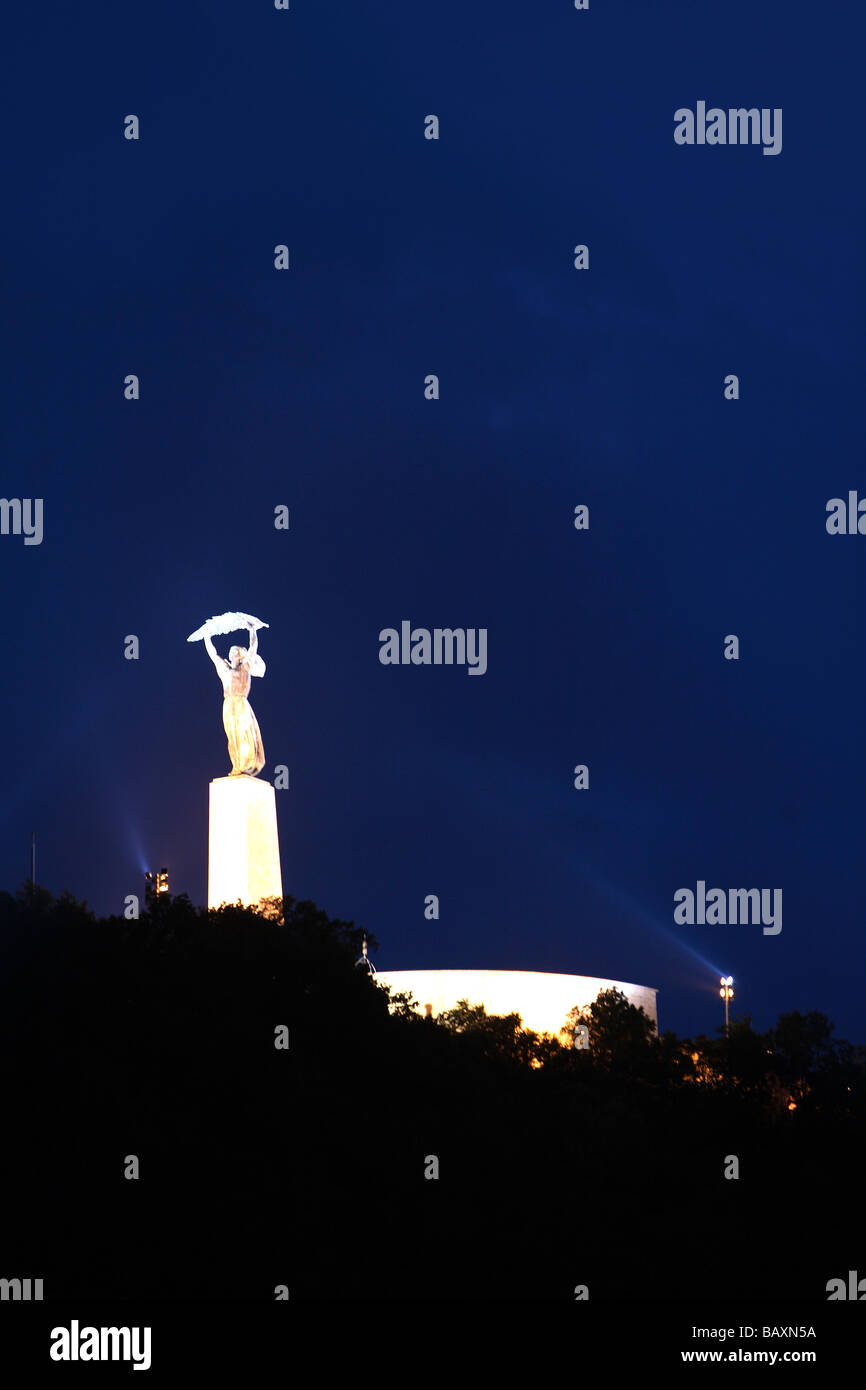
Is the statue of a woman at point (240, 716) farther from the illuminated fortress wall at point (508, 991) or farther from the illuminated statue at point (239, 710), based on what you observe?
the illuminated fortress wall at point (508, 991)

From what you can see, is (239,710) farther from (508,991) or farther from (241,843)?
(508,991)

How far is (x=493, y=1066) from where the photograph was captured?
28531mm

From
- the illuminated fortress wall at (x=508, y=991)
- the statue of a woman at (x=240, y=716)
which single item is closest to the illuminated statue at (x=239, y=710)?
the statue of a woman at (x=240, y=716)

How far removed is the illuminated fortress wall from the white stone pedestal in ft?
11.4

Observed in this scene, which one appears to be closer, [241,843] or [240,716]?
[241,843]

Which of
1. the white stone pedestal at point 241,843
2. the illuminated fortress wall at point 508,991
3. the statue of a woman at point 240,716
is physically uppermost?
the statue of a woman at point 240,716

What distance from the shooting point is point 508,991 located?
3941 centimetres

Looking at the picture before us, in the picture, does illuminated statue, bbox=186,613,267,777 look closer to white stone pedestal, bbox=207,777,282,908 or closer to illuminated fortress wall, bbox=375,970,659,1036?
white stone pedestal, bbox=207,777,282,908

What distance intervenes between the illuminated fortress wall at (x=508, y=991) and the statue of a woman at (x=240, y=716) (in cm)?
538

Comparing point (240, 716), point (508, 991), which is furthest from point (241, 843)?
point (508, 991)

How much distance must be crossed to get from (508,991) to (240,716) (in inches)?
328

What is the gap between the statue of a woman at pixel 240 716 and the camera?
3884 cm

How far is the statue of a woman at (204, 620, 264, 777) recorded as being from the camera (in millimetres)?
38844

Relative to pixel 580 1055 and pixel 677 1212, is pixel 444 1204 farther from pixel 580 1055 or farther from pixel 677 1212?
pixel 580 1055
